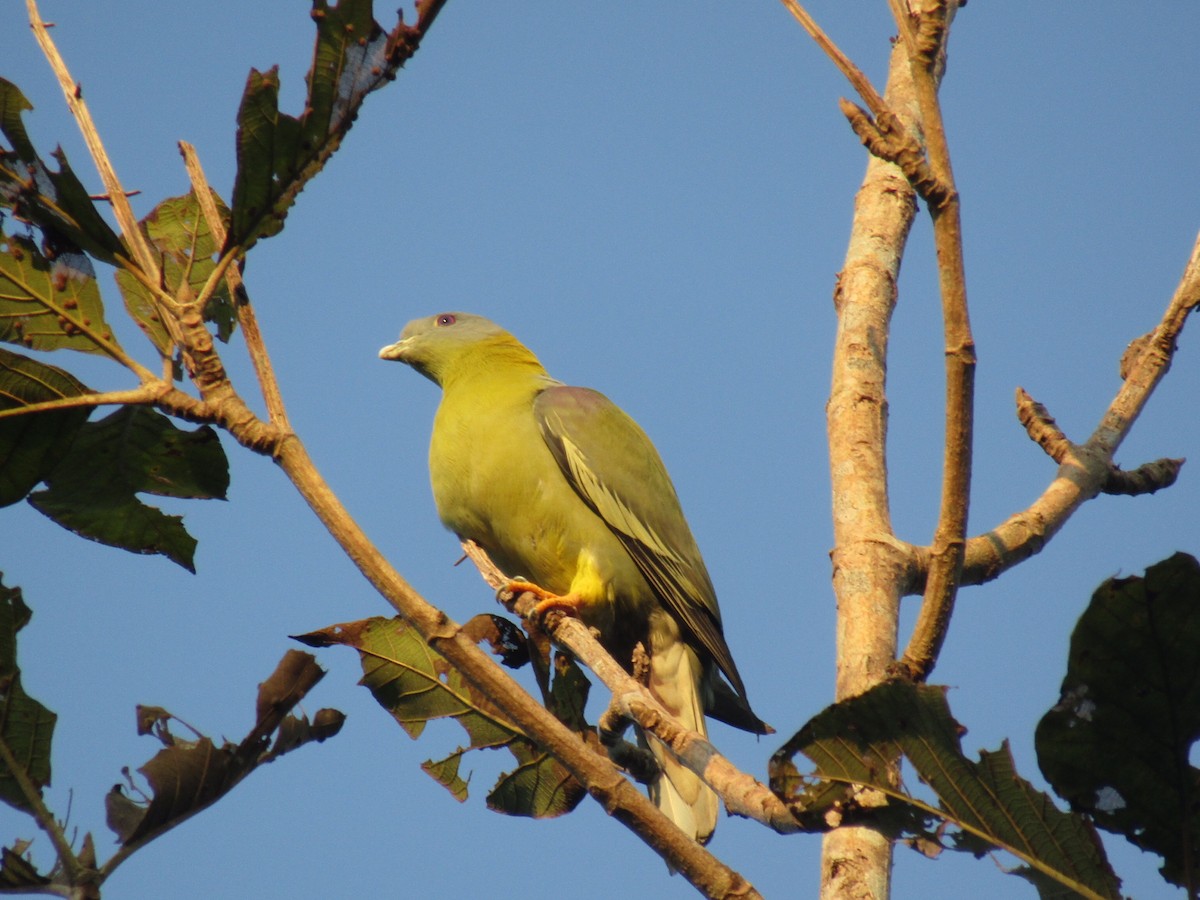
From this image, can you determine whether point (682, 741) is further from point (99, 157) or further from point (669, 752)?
point (669, 752)

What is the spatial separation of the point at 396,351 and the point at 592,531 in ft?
5.72

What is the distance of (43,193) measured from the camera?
6.76ft

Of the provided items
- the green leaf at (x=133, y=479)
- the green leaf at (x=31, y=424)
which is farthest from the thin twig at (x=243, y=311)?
the green leaf at (x=133, y=479)

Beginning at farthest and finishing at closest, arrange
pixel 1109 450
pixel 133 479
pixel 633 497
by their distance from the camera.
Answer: pixel 633 497
pixel 1109 450
pixel 133 479

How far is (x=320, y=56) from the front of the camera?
2023 mm

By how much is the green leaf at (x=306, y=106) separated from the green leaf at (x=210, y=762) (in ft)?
2.46

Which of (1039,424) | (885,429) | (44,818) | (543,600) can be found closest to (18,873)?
(44,818)

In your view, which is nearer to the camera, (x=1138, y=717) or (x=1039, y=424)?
(x=1138, y=717)

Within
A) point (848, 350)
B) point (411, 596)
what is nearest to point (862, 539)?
point (848, 350)

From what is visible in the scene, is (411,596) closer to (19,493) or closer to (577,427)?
(19,493)

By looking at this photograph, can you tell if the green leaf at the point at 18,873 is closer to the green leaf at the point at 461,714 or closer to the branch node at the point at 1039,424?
the green leaf at the point at 461,714

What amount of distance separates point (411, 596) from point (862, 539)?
58.7 inches

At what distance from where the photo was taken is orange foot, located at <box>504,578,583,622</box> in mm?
3617

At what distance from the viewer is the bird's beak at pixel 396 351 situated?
19.3 feet
